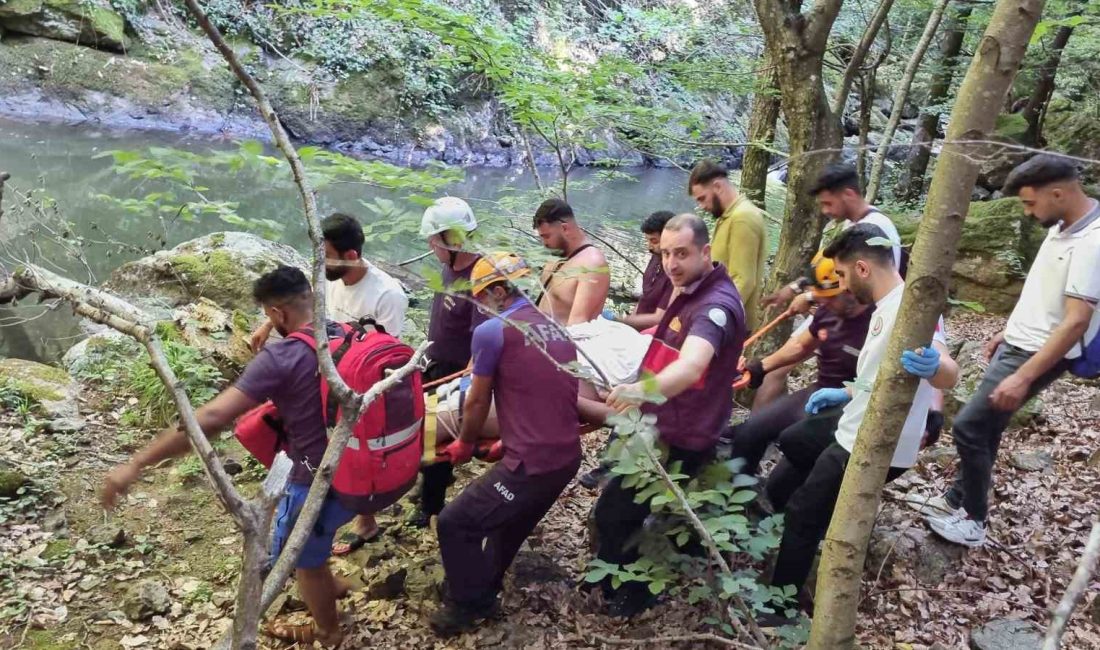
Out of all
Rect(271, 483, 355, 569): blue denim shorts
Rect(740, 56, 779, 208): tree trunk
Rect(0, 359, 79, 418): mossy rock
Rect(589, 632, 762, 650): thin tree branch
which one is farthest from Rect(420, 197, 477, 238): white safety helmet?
Rect(0, 359, 79, 418): mossy rock

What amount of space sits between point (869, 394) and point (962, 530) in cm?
148

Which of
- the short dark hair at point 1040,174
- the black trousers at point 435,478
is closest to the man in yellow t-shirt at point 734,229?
the short dark hair at point 1040,174

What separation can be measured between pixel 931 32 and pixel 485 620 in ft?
18.6

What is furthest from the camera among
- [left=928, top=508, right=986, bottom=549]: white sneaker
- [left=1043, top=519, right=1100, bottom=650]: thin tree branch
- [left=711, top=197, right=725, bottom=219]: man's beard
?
[left=711, top=197, right=725, bottom=219]: man's beard

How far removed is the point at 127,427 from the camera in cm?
543

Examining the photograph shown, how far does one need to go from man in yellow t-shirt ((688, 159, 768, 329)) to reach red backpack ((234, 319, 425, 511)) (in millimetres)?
2293

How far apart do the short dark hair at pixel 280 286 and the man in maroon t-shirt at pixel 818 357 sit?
7.56 feet

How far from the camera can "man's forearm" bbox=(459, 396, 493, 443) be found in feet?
10.6

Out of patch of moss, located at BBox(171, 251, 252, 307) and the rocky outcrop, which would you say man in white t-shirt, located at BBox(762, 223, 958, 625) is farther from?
the rocky outcrop

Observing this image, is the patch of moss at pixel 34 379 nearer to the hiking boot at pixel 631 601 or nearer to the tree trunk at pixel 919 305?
the hiking boot at pixel 631 601

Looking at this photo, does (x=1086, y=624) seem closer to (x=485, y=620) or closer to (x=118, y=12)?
(x=485, y=620)

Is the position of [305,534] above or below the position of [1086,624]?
above

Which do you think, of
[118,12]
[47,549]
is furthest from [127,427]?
[118,12]

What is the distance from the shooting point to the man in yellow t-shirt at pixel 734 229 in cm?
455
